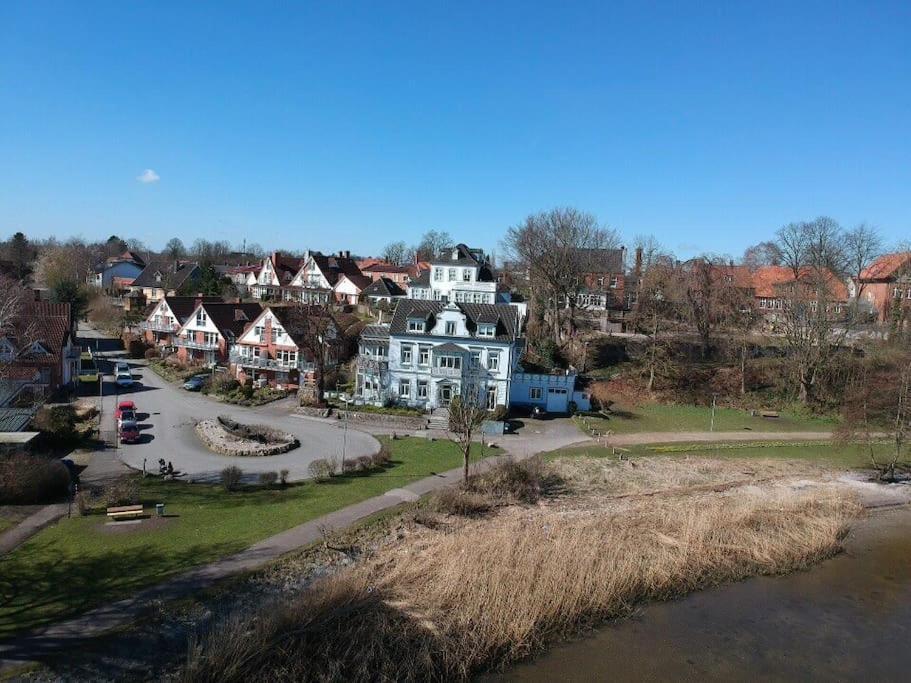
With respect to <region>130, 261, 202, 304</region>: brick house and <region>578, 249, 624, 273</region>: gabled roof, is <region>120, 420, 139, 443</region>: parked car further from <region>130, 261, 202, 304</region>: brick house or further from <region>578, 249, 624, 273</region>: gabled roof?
<region>130, 261, 202, 304</region>: brick house

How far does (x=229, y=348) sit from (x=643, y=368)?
31.3m

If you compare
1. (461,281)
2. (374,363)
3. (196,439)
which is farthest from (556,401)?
(196,439)

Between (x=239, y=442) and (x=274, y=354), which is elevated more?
(x=274, y=354)

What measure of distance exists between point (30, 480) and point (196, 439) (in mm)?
9998

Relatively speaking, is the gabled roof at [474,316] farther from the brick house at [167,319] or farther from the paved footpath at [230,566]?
the brick house at [167,319]

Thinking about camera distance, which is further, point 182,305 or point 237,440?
point 182,305

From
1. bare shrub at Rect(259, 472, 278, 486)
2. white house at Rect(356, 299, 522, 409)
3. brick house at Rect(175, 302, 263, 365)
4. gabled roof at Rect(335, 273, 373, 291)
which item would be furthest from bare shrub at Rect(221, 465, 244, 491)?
gabled roof at Rect(335, 273, 373, 291)

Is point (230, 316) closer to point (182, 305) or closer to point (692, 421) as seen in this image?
point (182, 305)

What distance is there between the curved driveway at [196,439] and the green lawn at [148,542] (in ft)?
8.08

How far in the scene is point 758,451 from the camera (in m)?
34.6

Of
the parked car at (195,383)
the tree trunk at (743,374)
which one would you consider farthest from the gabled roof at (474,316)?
the tree trunk at (743,374)

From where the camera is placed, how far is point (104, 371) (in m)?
46.8

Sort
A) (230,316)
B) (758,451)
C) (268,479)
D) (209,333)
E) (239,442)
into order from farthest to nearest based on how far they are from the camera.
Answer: (230,316), (209,333), (758,451), (239,442), (268,479)

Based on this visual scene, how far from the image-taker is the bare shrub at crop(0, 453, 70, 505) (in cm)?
2141
